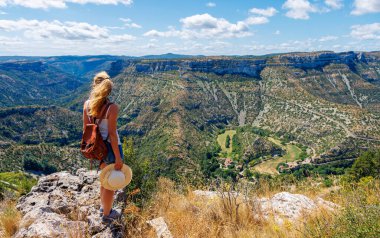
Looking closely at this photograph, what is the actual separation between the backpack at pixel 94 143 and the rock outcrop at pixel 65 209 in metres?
1.00

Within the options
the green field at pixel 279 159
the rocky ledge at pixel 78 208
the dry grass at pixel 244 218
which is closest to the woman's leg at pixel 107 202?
the rocky ledge at pixel 78 208

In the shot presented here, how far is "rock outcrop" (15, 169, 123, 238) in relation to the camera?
400cm

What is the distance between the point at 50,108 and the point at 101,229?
169m

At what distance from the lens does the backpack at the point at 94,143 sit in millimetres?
4695

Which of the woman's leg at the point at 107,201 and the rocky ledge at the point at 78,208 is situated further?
the woman's leg at the point at 107,201

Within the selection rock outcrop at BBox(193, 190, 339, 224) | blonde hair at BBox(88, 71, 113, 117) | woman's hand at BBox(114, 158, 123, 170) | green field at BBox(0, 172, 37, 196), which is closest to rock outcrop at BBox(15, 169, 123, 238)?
woman's hand at BBox(114, 158, 123, 170)

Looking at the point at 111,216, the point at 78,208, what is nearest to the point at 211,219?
the point at 111,216

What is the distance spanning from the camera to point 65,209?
5.25 meters

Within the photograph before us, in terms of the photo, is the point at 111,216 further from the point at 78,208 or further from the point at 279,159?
the point at 279,159

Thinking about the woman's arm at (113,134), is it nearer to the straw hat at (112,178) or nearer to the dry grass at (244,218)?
the straw hat at (112,178)

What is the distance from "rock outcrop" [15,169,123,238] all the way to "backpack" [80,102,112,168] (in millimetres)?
999

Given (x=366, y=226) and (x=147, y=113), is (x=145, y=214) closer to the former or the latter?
(x=366, y=226)

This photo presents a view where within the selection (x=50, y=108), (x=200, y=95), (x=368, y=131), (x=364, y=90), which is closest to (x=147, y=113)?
(x=200, y=95)

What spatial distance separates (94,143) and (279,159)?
3905 inches
